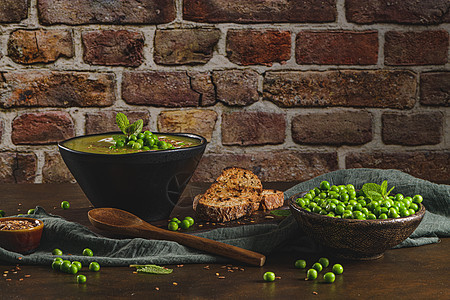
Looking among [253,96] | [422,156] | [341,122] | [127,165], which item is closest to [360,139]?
[341,122]

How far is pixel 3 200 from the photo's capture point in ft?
4.71

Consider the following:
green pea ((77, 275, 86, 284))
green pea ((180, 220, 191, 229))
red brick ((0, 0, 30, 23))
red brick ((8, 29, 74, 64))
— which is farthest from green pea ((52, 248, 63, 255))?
red brick ((0, 0, 30, 23))

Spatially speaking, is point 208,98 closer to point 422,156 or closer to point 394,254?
point 422,156

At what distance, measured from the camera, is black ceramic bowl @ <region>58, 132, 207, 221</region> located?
1123 mm

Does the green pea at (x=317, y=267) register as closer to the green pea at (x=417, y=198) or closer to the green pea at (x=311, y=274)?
the green pea at (x=311, y=274)

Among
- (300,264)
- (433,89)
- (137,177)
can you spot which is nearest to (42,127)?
(137,177)

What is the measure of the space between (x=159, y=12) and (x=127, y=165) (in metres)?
0.93

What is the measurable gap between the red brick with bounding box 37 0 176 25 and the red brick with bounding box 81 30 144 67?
0.04 m

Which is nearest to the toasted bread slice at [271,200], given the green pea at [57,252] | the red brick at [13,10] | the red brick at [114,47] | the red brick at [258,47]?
the green pea at [57,252]

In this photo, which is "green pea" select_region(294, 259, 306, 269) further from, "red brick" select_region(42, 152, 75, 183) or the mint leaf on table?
"red brick" select_region(42, 152, 75, 183)

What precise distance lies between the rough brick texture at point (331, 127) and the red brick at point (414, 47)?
0.76ft

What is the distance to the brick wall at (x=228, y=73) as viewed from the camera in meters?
1.90

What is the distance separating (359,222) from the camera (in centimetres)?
90

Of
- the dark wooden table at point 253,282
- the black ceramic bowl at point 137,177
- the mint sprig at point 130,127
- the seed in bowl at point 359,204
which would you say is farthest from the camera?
the mint sprig at point 130,127
